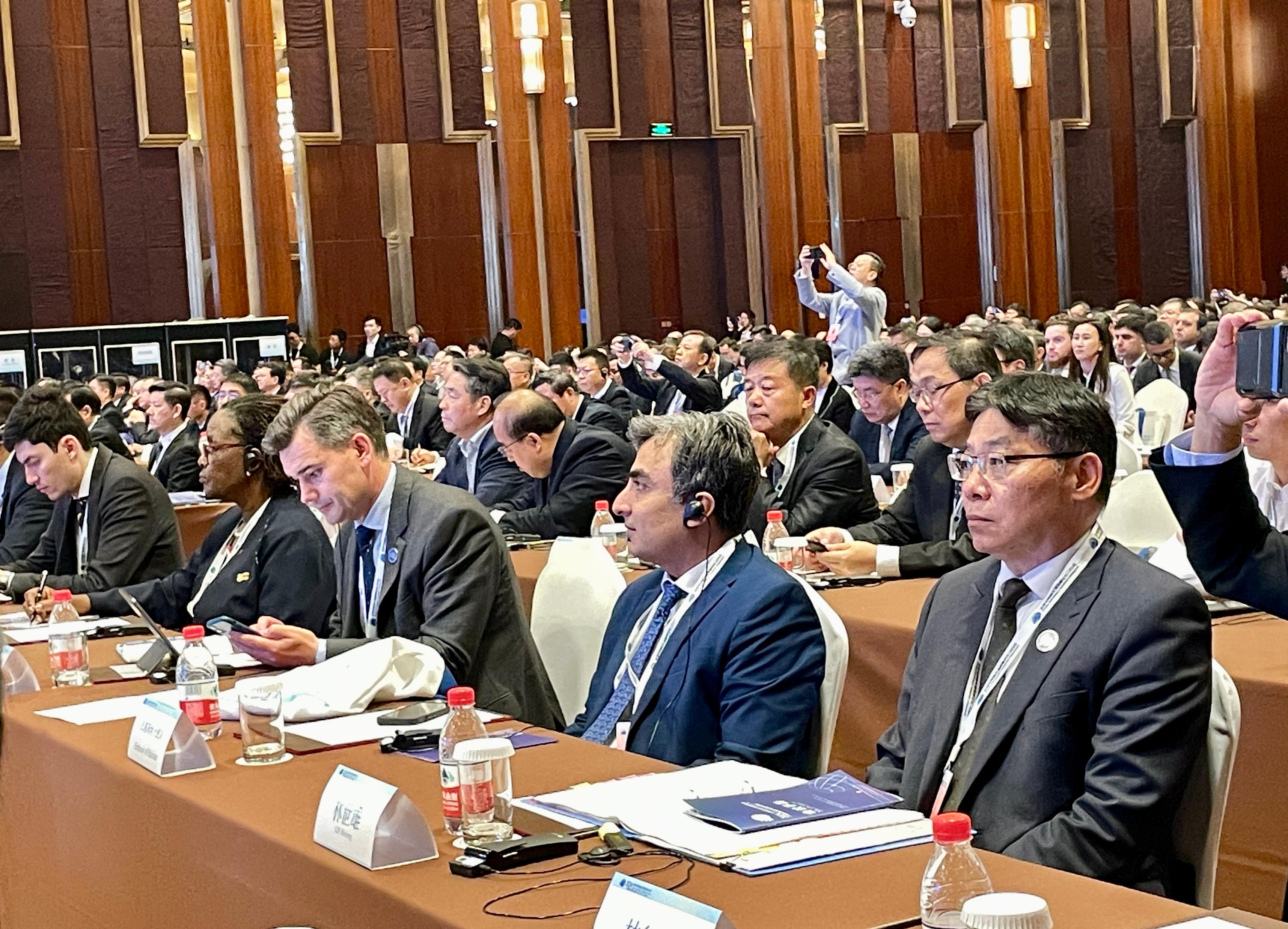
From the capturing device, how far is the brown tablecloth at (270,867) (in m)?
1.92

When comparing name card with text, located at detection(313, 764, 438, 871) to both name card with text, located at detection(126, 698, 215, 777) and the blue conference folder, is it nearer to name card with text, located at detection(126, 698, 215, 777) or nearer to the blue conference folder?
the blue conference folder

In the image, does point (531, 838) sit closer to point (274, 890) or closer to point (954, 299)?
point (274, 890)

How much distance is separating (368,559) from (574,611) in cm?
53

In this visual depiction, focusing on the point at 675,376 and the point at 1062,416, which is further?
the point at 675,376

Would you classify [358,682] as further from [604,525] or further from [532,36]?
[532,36]

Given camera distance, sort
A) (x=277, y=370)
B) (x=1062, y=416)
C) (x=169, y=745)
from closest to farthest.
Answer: (x=1062, y=416) < (x=169, y=745) < (x=277, y=370)

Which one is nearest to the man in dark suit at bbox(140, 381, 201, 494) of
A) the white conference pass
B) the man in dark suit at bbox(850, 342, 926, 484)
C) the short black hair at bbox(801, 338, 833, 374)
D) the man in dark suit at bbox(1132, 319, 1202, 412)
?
the short black hair at bbox(801, 338, 833, 374)

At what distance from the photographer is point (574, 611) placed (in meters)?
4.04

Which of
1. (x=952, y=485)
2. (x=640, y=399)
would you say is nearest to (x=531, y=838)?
(x=952, y=485)

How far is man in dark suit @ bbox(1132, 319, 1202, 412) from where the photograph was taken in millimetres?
9953

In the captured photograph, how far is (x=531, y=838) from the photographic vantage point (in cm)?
219

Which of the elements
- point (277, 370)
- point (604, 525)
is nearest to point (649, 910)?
point (604, 525)

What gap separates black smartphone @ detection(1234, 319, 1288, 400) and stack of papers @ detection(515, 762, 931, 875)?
711mm

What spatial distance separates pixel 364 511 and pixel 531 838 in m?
1.69
